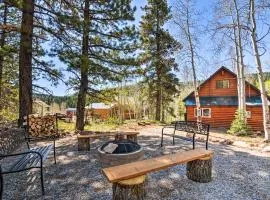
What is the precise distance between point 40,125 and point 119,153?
627 cm

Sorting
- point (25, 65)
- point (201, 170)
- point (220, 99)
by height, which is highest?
point (25, 65)

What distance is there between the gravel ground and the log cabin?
43.5 feet

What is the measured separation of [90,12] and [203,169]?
9.69 meters

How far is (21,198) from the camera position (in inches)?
155

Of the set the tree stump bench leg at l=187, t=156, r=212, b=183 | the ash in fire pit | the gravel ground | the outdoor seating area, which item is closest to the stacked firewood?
the outdoor seating area

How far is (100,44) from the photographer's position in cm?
1195

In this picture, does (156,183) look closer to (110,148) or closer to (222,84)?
(110,148)

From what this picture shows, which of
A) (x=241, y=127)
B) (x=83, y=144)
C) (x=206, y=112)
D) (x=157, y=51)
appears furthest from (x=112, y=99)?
(x=206, y=112)

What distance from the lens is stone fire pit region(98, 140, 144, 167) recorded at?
15.5 feet

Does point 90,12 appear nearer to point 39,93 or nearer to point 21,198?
point 39,93

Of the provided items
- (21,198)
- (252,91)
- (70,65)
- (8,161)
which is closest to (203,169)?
(21,198)

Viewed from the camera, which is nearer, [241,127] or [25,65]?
[25,65]

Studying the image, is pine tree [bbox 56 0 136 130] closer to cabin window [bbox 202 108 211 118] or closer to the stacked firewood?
the stacked firewood

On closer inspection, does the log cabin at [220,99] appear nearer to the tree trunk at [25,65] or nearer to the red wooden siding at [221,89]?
the red wooden siding at [221,89]
